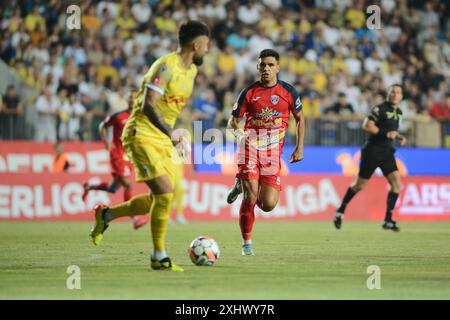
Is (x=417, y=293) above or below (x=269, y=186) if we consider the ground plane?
below

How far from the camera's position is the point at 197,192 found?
22203 millimetres

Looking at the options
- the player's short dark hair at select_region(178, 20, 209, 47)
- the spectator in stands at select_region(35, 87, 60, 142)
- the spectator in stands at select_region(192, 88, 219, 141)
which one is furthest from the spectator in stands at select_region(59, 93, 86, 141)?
the player's short dark hair at select_region(178, 20, 209, 47)

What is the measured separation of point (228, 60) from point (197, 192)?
4339 millimetres

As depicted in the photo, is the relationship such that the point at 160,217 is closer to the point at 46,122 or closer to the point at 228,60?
the point at 46,122

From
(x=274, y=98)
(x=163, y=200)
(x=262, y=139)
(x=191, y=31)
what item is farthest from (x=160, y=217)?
(x=274, y=98)

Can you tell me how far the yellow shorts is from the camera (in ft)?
34.1

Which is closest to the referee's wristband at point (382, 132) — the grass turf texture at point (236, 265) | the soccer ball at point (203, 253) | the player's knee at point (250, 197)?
the grass turf texture at point (236, 265)

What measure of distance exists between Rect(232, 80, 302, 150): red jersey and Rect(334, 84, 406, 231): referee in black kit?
224 inches

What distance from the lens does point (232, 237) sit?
1644 cm

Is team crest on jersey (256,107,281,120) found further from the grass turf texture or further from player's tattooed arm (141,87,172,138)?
player's tattooed arm (141,87,172,138)

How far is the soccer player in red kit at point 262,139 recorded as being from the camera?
41.9 ft
